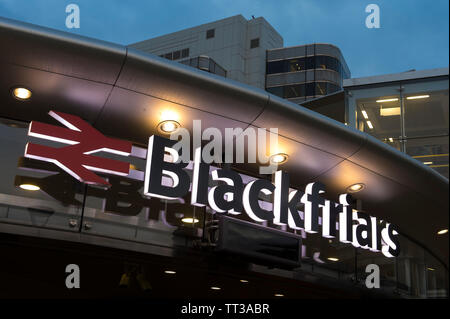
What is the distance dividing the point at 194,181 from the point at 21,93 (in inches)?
114

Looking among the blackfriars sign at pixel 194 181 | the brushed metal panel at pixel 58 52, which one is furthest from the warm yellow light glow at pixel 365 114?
the brushed metal panel at pixel 58 52

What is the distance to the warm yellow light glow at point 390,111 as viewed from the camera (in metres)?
15.9

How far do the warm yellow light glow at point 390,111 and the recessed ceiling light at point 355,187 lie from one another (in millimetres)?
5227

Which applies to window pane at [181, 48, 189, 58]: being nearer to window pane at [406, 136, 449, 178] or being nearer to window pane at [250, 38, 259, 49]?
window pane at [250, 38, 259, 49]

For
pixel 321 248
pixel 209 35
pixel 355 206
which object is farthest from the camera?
pixel 209 35

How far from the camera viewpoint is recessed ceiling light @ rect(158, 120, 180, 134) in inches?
360

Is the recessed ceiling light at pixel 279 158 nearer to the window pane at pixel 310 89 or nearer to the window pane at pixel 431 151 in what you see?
the window pane at pixel 431 151

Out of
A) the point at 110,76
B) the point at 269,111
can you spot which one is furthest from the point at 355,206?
the point at 110,76

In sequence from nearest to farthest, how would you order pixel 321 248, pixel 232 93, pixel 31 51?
pixel 31 51, pixel 232 93, pixel 321 248

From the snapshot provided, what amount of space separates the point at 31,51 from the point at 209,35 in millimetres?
68966

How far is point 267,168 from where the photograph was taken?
35.7ft

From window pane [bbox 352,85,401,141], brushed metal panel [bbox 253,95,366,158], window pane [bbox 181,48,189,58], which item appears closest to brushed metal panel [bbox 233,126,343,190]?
brushed metal panel [bbox 253,95,366,158]
